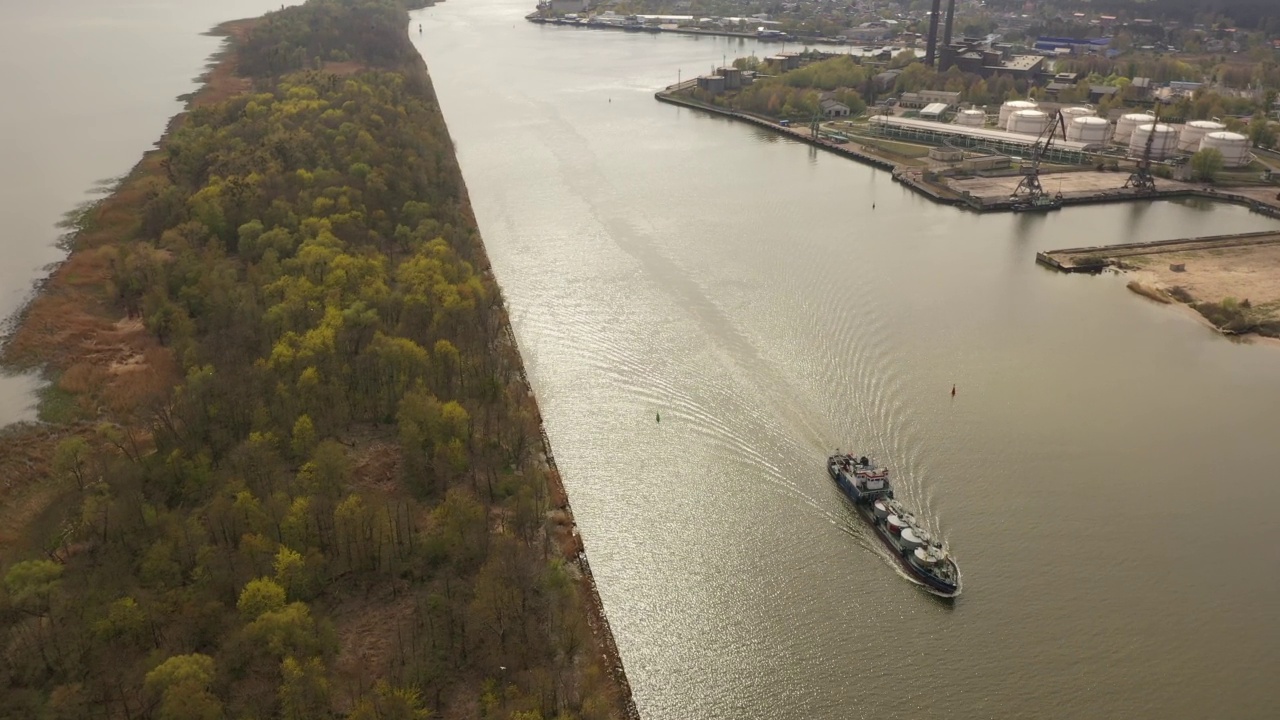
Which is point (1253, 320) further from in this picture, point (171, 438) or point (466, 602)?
point (171, 438)

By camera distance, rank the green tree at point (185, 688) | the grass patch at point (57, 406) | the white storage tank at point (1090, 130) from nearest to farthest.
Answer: the green tree at point (185, 688)
the grass patch at point (57, 406)
the white storage tank at point (1090, 130)

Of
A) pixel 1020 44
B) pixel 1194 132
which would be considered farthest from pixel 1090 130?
pixel 1020 44

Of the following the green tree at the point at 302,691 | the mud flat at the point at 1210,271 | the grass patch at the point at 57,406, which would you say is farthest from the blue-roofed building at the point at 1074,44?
the green tree at the point at 302,691

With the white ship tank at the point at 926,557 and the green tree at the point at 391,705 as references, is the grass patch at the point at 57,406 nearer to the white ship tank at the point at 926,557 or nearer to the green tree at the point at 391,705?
the green tree at the point at 391,705

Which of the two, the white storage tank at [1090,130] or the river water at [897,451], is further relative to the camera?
the white storage tank at [1090,130]

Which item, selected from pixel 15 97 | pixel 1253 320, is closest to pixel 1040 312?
pixel 1253 320
